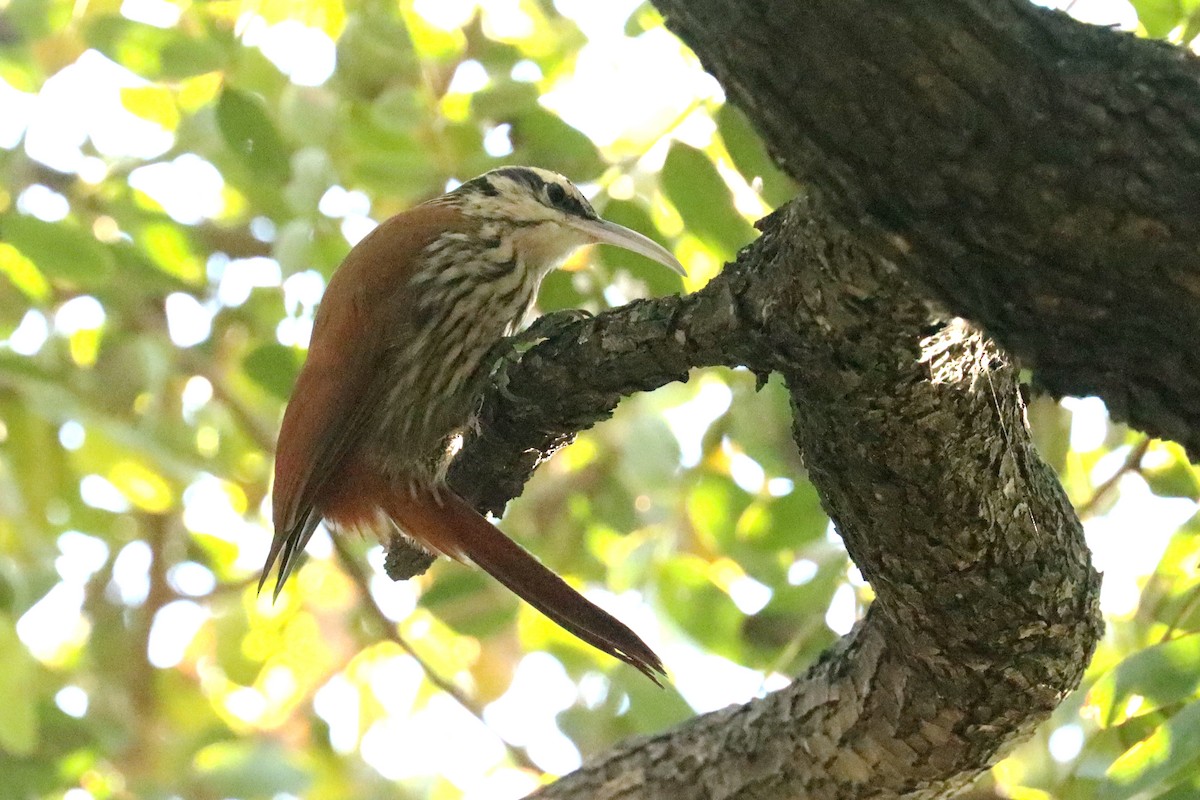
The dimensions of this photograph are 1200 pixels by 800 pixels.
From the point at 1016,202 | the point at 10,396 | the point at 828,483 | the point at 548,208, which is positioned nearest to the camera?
the point at 1016,202

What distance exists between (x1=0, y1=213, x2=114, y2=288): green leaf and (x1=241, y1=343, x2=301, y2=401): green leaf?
331mm

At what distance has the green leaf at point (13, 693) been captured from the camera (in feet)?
6.81

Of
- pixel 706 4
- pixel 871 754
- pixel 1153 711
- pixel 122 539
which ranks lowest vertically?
pixel 1153 711

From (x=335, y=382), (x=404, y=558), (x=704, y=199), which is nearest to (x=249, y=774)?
(x=404, y=558)

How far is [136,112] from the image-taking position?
2541 mm

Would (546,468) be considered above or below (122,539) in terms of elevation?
below

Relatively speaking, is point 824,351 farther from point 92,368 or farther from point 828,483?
point 92,368

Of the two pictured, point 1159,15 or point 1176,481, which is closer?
point 1159,15

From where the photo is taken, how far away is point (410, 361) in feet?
7.05

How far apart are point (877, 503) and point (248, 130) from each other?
53.6 inches

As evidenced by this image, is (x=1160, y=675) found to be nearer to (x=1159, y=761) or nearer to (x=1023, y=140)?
(x=1159, y=761)

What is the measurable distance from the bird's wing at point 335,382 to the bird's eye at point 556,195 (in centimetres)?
29

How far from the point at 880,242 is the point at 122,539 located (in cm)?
297

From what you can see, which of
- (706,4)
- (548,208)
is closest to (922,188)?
(706,4)
